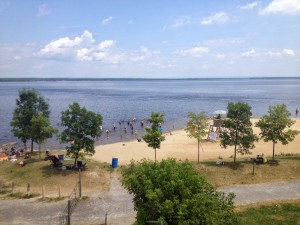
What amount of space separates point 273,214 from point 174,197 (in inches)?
479

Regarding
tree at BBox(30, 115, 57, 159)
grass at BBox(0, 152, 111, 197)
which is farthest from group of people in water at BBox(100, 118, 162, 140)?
grass at BBox(0, 152, 111, 197)

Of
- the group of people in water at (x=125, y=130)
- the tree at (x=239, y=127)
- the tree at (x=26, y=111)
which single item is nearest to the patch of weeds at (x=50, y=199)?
the tree at (x=26, y=111)

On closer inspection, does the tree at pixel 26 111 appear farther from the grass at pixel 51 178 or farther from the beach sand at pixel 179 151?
the beach sand at pixel 179 151

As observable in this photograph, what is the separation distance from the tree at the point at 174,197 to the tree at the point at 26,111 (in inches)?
1097

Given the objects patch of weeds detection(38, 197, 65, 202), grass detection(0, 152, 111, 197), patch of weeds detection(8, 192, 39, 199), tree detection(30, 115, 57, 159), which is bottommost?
patch of weeds detection(8, 192, 39, 199)

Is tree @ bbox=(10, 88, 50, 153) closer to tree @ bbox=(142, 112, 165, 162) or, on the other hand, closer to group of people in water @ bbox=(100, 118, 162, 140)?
tree @ bbox=(142, 112, 165, 162)

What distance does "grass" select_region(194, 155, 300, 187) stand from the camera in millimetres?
29062

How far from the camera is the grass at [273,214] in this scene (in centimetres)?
2086

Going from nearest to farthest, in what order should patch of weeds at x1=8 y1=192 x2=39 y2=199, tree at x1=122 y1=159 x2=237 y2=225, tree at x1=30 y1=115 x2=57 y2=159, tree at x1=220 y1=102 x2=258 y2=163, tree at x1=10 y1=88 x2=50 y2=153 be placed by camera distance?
tree at x1=122 y1=159 x2=237 y2=225
patch of weeds at x1=8 y1=192 x2=39 y2=199
tree at x1=220 y1=102 x2=258 y2=163
tree at x1=30 y1=115 x2=57 y2=159
tree at x1=10 y1=88 x2=50 y2=153

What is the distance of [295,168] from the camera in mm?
30875

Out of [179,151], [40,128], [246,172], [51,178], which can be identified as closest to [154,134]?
[246,172]

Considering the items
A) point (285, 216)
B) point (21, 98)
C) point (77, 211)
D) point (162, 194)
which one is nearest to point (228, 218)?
point (162, 194)

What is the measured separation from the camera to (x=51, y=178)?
30.1 m

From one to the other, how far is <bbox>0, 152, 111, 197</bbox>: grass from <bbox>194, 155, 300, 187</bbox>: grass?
8.96m
